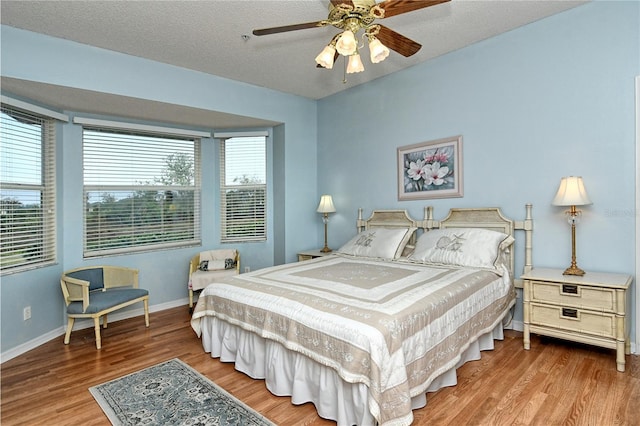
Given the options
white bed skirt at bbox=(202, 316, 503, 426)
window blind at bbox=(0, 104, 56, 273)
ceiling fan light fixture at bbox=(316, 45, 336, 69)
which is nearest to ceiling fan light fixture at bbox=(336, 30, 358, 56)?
ceiling fan light fixture at bbox=(316, 45, 336, 69)

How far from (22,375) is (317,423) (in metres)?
2.36

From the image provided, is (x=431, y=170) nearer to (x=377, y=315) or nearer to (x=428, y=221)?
(x=428, y=221)

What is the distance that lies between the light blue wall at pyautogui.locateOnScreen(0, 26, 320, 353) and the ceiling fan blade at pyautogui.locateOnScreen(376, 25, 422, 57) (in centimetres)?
232

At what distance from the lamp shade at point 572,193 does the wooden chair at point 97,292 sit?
3.96 metres

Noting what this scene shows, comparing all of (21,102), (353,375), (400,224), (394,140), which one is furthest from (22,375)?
(394,140)

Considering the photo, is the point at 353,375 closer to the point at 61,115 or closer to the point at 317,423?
the point at 317,423

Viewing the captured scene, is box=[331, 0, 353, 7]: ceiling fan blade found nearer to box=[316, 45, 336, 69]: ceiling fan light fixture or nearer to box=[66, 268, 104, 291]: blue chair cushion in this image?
box=[316, 45, 336, 69]: ceiling fan light fixture

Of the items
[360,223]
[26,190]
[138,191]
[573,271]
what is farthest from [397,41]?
[26,190]

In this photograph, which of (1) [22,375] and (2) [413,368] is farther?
(1) [22,375]

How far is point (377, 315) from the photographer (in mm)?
1861

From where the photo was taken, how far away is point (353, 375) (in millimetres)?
1764

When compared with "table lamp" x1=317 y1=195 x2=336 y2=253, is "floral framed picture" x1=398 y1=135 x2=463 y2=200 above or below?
above

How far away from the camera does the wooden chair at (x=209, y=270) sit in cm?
404

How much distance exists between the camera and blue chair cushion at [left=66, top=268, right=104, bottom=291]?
11.3ft
